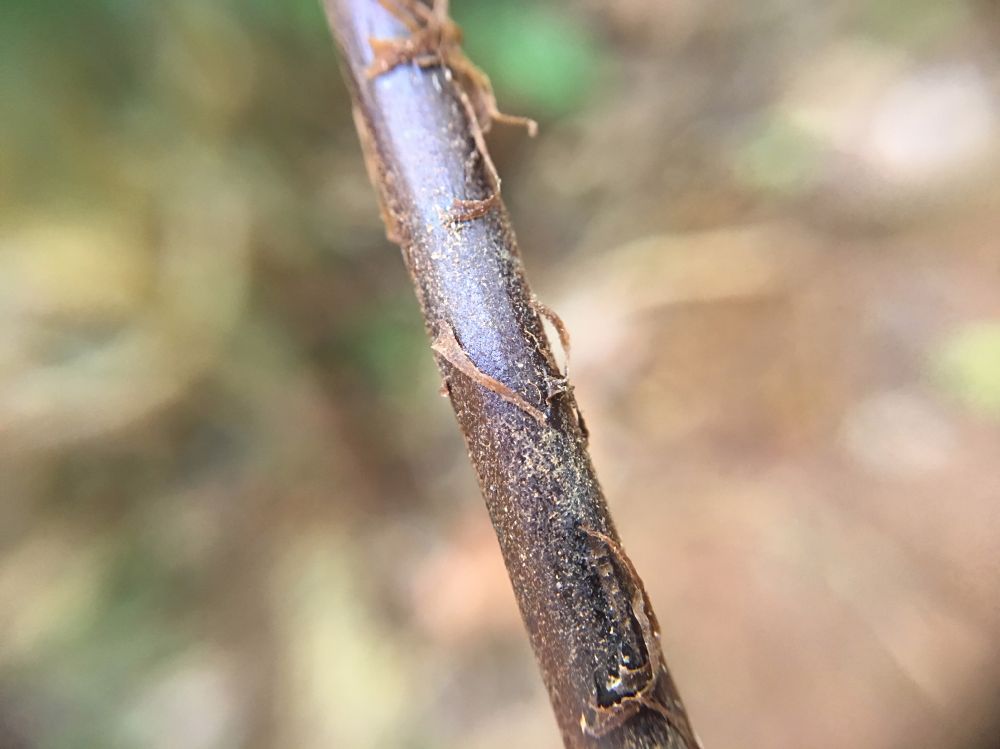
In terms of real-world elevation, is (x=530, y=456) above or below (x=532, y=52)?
below

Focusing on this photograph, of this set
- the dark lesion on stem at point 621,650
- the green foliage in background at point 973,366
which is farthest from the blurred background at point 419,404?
the dark lesion on stem at point 621,650

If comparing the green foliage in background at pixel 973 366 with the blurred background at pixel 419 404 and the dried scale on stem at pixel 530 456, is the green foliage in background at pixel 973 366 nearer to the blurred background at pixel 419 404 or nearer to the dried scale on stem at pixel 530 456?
the blurred background at pixel 419 404

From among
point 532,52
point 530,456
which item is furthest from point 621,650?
point 532,52

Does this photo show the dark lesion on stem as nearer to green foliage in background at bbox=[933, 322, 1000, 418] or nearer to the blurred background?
the blurred background

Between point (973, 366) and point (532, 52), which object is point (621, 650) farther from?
point (532, 52)

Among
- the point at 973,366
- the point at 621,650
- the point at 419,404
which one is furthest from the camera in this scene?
the point at 419,404

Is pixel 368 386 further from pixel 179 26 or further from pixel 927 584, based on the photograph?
pixel 927 584

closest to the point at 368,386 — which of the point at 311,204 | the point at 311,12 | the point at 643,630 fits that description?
the point at 311,204
